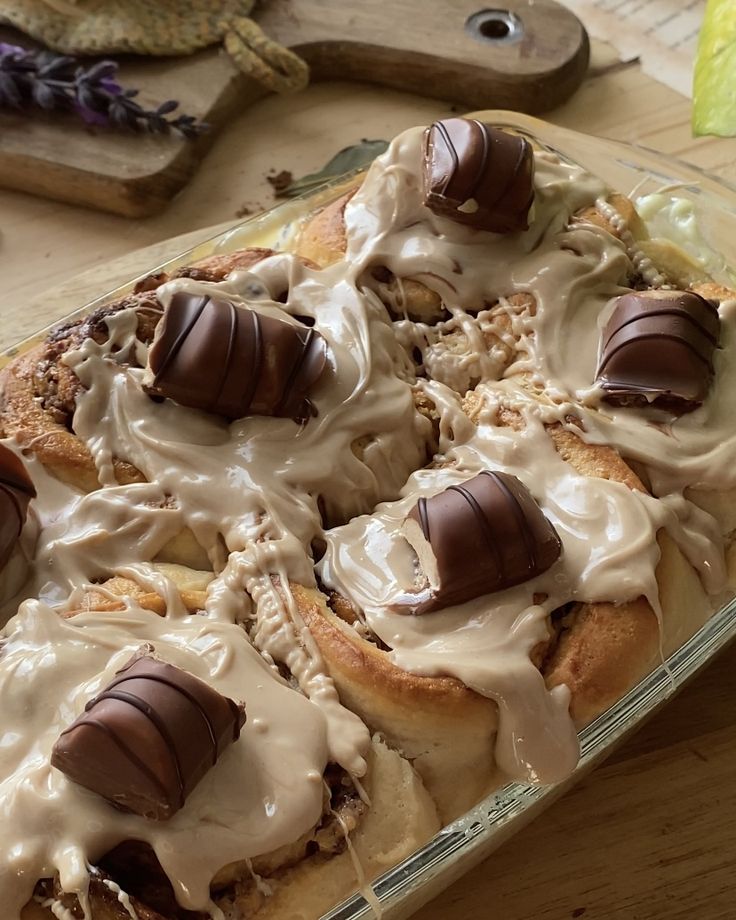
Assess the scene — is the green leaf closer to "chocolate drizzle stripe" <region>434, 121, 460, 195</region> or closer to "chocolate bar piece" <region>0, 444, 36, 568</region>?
"chocolate drizzle stripe" <region>434, 121, 460, 195</region>

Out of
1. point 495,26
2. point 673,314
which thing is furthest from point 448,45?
point 673,314

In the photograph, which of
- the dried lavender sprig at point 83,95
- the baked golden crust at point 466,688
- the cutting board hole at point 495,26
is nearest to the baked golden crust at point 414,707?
the baked golden crust at point 466,688

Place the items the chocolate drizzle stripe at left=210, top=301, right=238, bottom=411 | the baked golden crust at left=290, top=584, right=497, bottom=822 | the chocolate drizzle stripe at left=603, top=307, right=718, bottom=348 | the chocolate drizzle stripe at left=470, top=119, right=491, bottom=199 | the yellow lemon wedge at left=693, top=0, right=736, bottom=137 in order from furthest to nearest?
the yellow lemon wedge at left=693, top=0, right=736, bottom=137, the chocolate drizzle stripe at left=470, top=119, right=491, bottom=199, the chocolate drizzle stripe at left=603, top=307, right=718, bottom=348, the chocolate drizzle stripe at left=210, top=301, right=238, bottom=411, the baked golden crust at left=290, top=584, right=497, bottom=822

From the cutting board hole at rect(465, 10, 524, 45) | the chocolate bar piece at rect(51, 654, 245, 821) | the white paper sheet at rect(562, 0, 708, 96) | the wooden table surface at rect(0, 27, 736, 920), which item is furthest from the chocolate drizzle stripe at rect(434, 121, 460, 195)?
the white paper sheet at rect(562, 0, 708, 96)

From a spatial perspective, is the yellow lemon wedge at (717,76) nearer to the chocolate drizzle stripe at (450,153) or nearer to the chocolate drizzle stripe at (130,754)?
the chocolate drizzle stripe at (450,153)

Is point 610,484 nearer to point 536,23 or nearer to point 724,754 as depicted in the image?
point 724,754

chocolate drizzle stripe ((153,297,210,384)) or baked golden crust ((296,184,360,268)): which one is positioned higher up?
chocolate drizzle stripe ((153,297,210,384))

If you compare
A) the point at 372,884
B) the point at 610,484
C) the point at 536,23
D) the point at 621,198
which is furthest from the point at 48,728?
the point at 536,23
